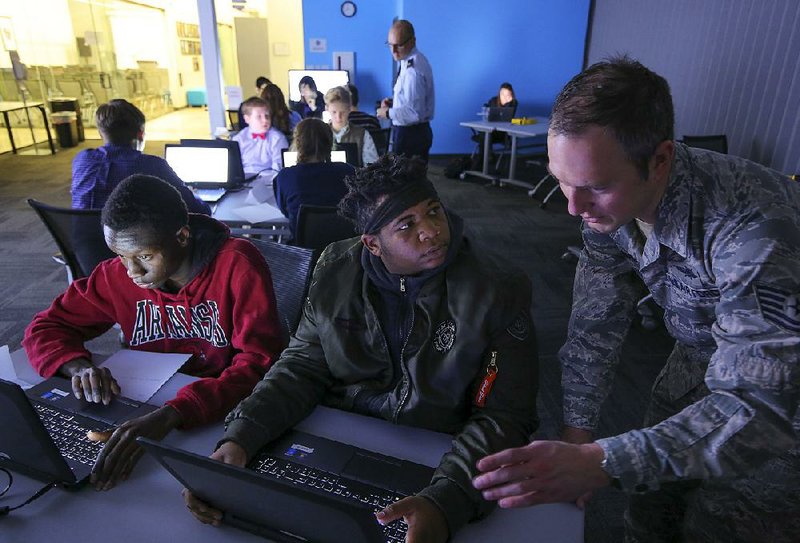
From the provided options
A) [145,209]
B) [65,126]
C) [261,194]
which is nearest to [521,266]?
[261,194]

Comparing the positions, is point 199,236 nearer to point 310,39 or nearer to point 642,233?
point 642,233

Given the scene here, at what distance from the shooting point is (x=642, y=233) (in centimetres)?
113

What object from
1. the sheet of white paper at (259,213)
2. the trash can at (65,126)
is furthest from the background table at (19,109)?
the sheet of white paper at (259,213)

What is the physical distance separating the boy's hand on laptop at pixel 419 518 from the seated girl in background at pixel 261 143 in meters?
3.54

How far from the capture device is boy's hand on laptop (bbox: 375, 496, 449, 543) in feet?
2.79

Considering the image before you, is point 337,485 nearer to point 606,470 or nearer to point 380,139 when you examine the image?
point 606,470

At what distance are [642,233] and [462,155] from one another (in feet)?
23.1

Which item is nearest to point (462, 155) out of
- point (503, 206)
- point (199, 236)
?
point (503, 206)

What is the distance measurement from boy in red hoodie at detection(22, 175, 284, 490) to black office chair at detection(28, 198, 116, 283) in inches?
27.9

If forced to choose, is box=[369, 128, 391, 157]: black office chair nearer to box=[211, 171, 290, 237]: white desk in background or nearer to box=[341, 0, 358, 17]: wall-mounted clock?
box=[211, 171, 290, 237]: white desk in background

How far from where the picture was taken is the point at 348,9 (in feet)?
24.9

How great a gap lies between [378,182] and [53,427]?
2.94 feet

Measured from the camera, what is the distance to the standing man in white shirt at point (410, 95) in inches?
190

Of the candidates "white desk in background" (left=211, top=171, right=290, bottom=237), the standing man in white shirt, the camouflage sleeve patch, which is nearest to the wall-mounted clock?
the standing man in white shirt
